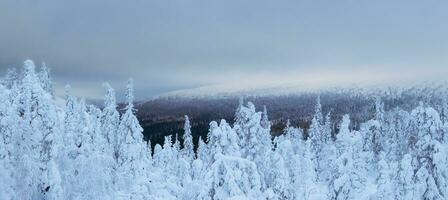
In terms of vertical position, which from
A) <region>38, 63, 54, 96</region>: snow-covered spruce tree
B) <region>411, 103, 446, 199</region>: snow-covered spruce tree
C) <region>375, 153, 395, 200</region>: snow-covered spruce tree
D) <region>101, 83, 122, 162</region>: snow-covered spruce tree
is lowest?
<region>375, 153, 395, 200</region>: snow-covered spruce tree

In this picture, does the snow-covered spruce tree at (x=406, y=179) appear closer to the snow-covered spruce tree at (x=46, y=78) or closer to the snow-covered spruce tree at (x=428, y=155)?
the snow-covered spruce tree at (x=428, y=155)

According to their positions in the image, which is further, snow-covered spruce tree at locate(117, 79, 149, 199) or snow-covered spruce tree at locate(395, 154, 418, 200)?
snow-covered spruce tree at locate(117, 79, 149, 199)

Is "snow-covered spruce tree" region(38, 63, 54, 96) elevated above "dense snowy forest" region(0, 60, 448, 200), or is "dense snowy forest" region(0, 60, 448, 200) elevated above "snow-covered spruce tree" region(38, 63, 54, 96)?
"snow-covered spruce tree" region(38, 63, 54, 96)

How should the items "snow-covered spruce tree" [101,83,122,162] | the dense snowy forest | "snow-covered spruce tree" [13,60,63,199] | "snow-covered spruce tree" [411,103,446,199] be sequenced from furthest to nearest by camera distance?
"snow-covered spruce tree" [101,83,122,162] → "snow-covered spruce tree" [411,103,446,199] → "snow-covered spruce tree" [13,60,63,199] → the dense snowy forest

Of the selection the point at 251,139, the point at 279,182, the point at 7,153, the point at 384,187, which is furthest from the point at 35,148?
the point at 384,187

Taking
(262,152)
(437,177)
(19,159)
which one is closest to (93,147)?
(19,159)

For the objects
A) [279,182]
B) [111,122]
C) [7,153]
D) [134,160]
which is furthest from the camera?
[111,122]

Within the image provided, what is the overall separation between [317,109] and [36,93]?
185 ft

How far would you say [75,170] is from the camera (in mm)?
15992

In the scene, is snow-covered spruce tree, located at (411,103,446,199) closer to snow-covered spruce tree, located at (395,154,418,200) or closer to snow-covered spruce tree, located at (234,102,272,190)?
snow-covered spruce tree, located at (395,154,418,200)

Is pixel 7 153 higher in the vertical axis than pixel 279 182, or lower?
higher

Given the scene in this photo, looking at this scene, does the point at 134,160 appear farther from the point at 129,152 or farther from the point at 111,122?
the point at 111,122

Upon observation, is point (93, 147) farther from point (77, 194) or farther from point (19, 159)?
→ point (19, 159)

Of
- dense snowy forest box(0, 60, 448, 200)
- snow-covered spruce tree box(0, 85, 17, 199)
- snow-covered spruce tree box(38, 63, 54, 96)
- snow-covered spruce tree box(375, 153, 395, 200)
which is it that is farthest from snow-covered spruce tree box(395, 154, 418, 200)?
snow-covered spruce tree box(38, 63, 54, 96)
